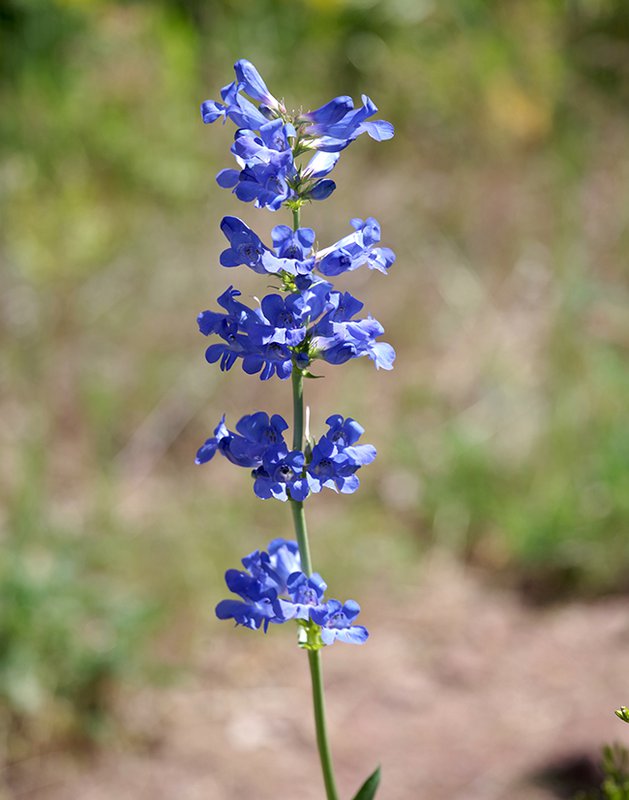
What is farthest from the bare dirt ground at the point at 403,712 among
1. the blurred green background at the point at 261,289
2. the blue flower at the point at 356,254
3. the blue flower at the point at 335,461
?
the blue flower at the point at 356,254

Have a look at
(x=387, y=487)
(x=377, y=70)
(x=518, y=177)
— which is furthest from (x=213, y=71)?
(x=387, y=487)

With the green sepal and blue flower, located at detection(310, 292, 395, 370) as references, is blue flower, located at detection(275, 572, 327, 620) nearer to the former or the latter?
the green sepal

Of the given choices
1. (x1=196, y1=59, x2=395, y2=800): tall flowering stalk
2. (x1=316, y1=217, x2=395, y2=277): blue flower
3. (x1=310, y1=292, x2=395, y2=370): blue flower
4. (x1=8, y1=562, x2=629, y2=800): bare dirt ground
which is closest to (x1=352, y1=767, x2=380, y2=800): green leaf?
(x1=196, y1=59, x2=395, y2=800): tall flowering stalk

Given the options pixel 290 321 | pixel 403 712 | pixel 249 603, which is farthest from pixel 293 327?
pixel 403 712

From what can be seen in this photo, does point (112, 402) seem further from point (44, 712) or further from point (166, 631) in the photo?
point (44, 712)

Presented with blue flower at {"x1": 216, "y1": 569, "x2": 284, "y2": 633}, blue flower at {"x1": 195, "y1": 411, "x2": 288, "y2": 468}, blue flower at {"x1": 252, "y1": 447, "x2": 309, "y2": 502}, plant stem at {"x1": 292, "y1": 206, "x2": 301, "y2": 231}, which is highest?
plant stem at {"x1": 292, "y1": 206, "x2": 301, "y2": 231}

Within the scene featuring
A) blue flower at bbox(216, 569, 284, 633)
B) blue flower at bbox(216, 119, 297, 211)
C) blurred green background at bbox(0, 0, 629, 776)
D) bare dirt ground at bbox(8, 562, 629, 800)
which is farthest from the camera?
blurred green background at bbox(0, 0, 629, 776)

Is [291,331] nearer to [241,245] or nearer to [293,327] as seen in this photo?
[293,327]
